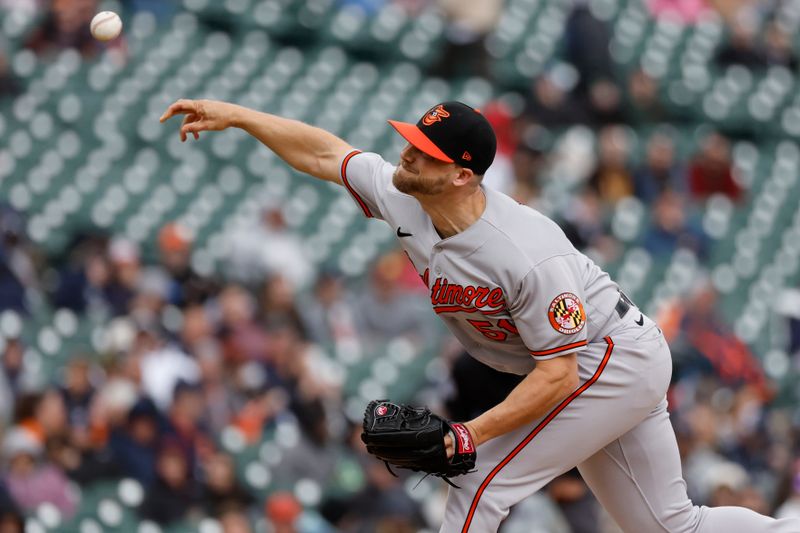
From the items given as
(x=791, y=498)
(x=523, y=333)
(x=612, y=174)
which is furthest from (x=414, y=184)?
(x=612, y=174)

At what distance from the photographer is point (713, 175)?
1171 centimetres

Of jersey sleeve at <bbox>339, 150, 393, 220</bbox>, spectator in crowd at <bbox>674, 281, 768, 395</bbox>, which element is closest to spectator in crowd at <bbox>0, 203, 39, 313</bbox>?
spectator in crowd at <bbox>674, 281, 768, 395</bbox>

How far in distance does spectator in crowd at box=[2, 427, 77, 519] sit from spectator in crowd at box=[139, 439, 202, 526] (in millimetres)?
414

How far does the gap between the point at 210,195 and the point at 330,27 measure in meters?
2.72

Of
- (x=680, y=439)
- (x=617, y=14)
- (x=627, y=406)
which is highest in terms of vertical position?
(x=627, y=406)

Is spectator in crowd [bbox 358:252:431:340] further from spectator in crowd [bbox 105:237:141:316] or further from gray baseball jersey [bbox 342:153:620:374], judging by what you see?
gray baseball jersey [bbox 342:153:620:374]

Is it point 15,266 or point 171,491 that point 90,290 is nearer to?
point 15,266

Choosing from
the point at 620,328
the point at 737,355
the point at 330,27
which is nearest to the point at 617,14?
the point at 330,27

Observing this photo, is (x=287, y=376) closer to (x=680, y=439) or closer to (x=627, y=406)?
(x=680, y=439)

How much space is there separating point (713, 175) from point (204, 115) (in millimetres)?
7903

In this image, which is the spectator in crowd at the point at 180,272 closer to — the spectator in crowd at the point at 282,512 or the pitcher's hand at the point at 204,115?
the spectator in crowd at the point at 282,512

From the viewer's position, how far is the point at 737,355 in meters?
9.86

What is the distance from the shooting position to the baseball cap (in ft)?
13.6

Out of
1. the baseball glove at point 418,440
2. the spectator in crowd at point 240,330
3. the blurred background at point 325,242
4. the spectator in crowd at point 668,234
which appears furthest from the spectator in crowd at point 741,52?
the baseball glove at point 418,440
